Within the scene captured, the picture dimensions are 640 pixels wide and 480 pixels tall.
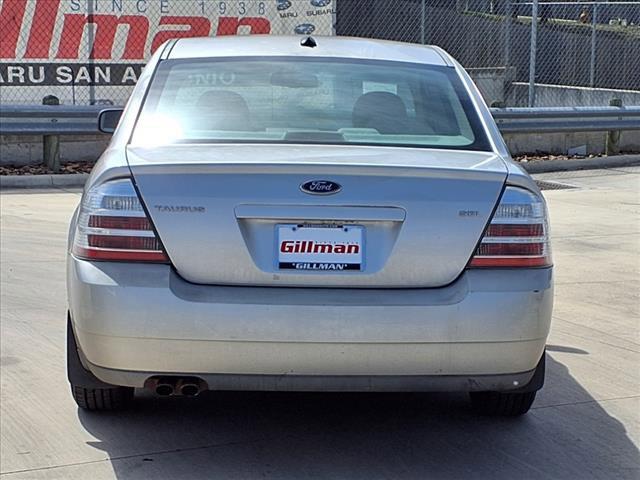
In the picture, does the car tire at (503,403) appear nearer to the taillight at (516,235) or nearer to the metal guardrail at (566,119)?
the taillight at (516,235)

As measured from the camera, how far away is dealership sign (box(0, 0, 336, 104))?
14.5 m

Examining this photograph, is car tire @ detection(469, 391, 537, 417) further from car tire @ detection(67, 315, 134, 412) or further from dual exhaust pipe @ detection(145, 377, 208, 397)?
car tire @ detection(67, 315, 134, 412)

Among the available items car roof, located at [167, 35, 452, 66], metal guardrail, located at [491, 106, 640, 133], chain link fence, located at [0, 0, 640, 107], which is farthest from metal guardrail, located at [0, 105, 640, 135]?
car roof, located at [167, 35, 452, 66]

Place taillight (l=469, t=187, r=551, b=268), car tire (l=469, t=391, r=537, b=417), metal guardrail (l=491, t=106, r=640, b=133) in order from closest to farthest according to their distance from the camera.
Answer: taillight (l=469, t=187, r=551, b=268)
car tire (l=469, t=391, r=537, b=417)
metal guardrail (l=491, t=106, r=640, b=133)

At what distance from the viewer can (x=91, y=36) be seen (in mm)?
14492

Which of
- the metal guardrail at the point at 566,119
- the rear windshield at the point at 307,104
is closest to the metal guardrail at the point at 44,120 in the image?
the metal guardrail at the point at 566,119

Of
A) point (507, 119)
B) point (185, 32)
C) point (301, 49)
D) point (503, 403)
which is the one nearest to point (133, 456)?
point (503, 403)

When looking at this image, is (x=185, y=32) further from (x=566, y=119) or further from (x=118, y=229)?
(x=118, y=229)

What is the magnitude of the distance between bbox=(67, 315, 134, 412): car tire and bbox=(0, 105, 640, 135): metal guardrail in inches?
283

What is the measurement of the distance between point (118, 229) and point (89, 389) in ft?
3.07

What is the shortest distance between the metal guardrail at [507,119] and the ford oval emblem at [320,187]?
315 inches

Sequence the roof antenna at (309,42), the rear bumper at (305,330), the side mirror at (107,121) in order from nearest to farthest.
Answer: the rear bumper at (305,330) < the roof antenna at (309,42) < the side mirror at (107,121)

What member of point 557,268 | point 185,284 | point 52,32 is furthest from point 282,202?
point 52,32

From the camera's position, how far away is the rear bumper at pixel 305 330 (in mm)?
3881
